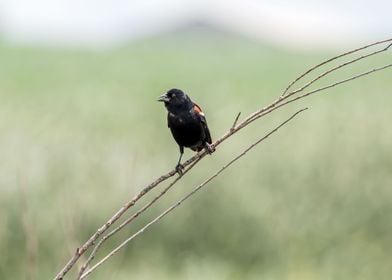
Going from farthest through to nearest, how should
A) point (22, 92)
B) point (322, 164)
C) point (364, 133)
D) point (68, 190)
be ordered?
1. point (22, 92)
2. point (364, 133)
3. point (322, 164)
4. point (68, 190)

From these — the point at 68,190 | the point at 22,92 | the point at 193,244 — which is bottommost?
the point at 193,244

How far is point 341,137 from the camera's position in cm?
897

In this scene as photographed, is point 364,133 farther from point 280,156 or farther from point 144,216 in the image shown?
point 144,216

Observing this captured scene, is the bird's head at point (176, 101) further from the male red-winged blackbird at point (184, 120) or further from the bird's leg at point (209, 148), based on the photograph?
the bird's leg at point (209, 148)

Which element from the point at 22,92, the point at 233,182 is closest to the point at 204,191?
the point at 233,182

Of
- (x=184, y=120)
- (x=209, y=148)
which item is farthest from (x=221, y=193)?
(x=209, y=148)

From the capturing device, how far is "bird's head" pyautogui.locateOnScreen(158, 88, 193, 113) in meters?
3.96

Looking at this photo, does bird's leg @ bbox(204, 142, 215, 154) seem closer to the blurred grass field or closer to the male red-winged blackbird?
the male red-winged blackbird

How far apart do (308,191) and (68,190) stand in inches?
90.8

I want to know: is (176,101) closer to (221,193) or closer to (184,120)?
(184,120)

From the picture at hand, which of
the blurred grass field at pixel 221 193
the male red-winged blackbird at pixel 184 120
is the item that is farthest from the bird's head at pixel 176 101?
the blurred grass field at pixel 221 193

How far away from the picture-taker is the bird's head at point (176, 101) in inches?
156

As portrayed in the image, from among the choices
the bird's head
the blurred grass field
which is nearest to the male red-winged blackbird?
the bird's head

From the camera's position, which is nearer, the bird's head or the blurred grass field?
the bird's head
